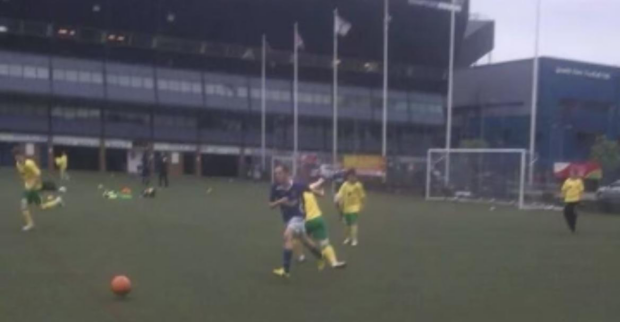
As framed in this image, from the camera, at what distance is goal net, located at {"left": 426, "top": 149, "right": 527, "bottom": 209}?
36969 millimetres

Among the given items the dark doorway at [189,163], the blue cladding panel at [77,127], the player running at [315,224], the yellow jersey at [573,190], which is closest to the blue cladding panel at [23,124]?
the blue cladding panel at [77,127]

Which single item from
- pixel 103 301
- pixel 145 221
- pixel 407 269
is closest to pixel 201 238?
pixel 145 221

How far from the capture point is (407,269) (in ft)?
45.1

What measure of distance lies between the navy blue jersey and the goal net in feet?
78.9

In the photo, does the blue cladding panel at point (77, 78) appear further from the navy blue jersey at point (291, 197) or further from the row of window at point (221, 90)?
the navy blue jersey at point (291, 197)

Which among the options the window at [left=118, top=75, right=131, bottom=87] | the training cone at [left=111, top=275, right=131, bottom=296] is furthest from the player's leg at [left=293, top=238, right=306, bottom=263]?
the window at [left=118, top=75, right=131, bottom=87]

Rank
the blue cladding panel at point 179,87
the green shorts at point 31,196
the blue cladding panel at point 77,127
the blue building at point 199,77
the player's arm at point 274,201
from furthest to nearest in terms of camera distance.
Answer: the blue cladding panel at point 179,87, the blue cladding panel at point 77,127, the blue building at point 199,77, the green shorts at point 31,196, the player's arm at point 274,201

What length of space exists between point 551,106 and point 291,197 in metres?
63.3

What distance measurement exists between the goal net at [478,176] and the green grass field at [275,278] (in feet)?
44.0

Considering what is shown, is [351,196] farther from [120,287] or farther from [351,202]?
[120,287]

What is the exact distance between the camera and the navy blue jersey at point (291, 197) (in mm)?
12680

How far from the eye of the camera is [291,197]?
12.7 metres

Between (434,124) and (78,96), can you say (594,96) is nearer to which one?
(434,124)

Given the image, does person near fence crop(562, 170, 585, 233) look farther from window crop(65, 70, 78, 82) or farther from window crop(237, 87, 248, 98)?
window crop(237, 87, 248, 98)
